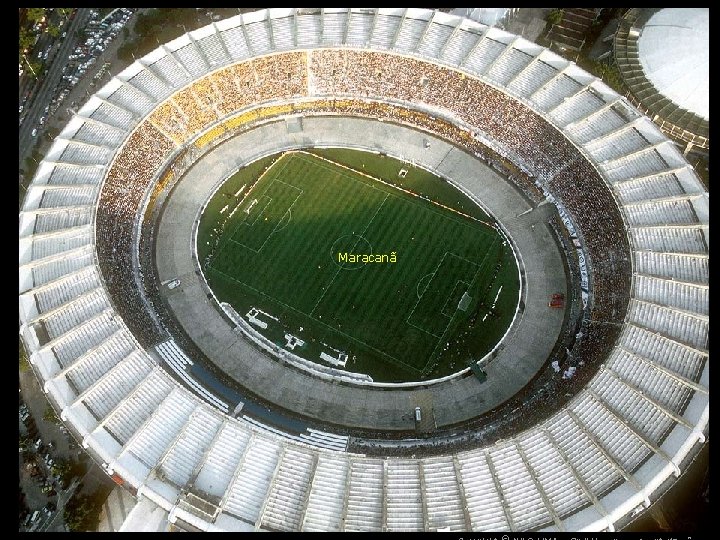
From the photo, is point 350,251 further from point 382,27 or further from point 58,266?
point 58,266

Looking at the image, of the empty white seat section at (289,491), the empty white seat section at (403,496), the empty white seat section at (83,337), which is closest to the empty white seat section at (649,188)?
the empty white seat section at (403,496)

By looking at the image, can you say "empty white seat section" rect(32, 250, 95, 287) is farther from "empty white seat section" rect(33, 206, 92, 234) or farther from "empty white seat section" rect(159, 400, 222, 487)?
"empty white seat section" rect(159, 400, 222, 487)

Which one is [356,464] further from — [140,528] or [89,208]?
[89,208]

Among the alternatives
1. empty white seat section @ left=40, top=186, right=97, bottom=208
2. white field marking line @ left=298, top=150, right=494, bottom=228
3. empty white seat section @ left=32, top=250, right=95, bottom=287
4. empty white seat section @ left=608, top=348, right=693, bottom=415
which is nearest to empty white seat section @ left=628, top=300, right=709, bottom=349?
empty white seat section @ left=608, top=348, right=693, bottom=415

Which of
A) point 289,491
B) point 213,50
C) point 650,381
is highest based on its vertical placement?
point 213,50

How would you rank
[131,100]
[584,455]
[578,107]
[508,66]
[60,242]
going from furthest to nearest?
[508,66] → [131,100] → [578,107] → [60,242] → [584,455]

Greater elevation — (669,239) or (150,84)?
(669,239)

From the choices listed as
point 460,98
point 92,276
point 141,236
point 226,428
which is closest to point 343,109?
point 460,98

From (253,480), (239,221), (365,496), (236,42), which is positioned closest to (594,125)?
(239,221)
